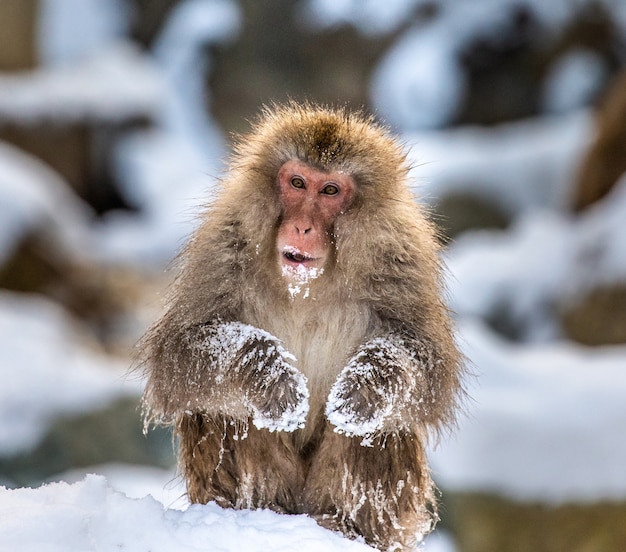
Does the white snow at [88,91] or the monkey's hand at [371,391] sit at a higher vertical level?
the white snow at [88,91]

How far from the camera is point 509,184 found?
38.3 feet

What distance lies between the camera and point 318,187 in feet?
10.2

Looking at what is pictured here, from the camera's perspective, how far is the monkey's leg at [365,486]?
3035 mm

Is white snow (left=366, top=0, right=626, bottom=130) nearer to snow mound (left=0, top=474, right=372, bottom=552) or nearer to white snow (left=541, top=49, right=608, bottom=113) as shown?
white snow (left=541, top=49, right=608, bottom=113)

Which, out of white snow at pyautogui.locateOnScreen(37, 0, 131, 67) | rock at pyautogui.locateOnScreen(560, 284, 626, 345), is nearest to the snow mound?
rock at pyautogui.locateOnScreen(560, 284, 626, 345)

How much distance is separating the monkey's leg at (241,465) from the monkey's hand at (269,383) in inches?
4.5

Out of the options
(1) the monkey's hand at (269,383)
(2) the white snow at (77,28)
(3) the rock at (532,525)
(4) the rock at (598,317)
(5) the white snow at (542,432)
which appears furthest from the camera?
(2) the white snow at (77,28)

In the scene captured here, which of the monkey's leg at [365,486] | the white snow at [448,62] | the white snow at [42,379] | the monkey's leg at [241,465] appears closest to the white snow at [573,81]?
the white snow at [448,62]

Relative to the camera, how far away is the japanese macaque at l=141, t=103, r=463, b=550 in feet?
9.80

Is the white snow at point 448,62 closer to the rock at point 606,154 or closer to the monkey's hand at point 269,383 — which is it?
the rock at point 606,154

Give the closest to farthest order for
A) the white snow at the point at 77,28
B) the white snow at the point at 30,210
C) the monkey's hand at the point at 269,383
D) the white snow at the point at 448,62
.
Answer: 1. the monkey's hand at the point at 269,383
2. the white snow at the point at 30,210
3. the white snow at the point at 448,62
4. the white snow at the point at 77,28

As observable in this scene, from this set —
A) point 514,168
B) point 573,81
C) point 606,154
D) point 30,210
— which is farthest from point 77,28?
point 606,154

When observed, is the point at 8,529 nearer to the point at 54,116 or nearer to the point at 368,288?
the point at 368,288

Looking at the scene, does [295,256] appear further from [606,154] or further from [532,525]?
[606,154]
